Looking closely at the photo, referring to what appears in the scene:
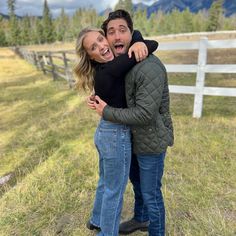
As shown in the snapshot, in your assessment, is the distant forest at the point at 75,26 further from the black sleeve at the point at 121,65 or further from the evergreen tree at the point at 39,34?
the black sleeve at the point at 121,65

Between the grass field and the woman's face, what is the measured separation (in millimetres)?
529

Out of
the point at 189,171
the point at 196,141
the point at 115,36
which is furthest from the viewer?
the point at 196,141

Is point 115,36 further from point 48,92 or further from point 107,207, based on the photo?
point 48,92

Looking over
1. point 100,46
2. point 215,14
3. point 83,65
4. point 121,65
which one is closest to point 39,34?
point 215,14

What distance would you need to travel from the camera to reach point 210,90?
6.15m

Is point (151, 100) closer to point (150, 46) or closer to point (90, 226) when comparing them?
point (150, 46)

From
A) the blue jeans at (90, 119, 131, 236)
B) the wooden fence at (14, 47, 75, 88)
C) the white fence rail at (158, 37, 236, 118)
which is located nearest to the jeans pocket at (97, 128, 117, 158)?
the blue jeans at (90, 119, 131, 236)

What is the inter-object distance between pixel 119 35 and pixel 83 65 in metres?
0.35

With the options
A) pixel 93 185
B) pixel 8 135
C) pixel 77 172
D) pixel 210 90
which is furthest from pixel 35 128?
pixel 210 90

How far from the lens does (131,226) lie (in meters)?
3.06

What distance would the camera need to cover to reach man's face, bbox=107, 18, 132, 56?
2.23 meters

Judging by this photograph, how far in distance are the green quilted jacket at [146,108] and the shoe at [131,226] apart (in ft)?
3.45

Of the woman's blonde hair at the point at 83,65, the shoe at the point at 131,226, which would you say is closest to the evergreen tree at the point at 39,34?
A: the shoe at the point at 131,226

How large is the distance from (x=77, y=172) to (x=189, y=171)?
1520 mm
